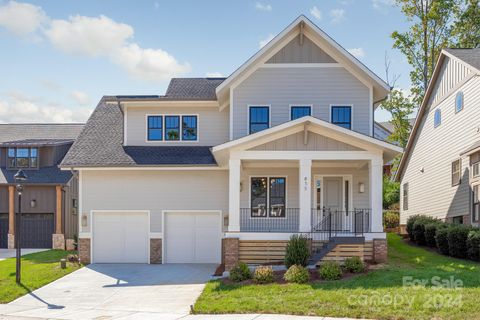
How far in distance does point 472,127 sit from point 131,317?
14674 millimetres

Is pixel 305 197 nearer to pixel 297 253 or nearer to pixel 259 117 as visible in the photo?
pixel 297 253

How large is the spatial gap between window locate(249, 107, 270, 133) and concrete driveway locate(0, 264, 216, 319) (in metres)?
5.52

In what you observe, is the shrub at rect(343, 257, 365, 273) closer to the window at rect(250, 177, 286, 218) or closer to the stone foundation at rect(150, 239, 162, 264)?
the window at rect(250, 177, 286, 218)

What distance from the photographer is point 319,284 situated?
14711 mm

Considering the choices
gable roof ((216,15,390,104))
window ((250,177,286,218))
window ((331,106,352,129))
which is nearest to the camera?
gable roof ((216,15,390,104))

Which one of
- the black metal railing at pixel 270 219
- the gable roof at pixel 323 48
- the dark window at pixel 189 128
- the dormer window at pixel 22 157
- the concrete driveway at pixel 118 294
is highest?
the gable roof at pixel 323 48

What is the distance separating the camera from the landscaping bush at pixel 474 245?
17712 millimetres

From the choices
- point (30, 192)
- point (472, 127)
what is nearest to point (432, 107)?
point (472, 127)

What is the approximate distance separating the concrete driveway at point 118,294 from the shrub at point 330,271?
3466 millimetres

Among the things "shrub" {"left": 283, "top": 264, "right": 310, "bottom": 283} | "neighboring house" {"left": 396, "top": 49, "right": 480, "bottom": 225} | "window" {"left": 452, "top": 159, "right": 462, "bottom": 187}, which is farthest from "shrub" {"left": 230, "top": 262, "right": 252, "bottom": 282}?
"window" {"left": 452, "top": 159, "right": 462, "bottom": 187}

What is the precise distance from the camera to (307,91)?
21.2 m

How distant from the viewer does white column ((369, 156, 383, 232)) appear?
17875 mm

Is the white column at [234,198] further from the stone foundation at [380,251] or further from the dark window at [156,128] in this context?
the dark window at [156,128]

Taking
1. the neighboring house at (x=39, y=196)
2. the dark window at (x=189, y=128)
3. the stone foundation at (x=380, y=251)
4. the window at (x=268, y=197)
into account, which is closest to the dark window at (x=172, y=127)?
the dark window at (x=189, y=128)
